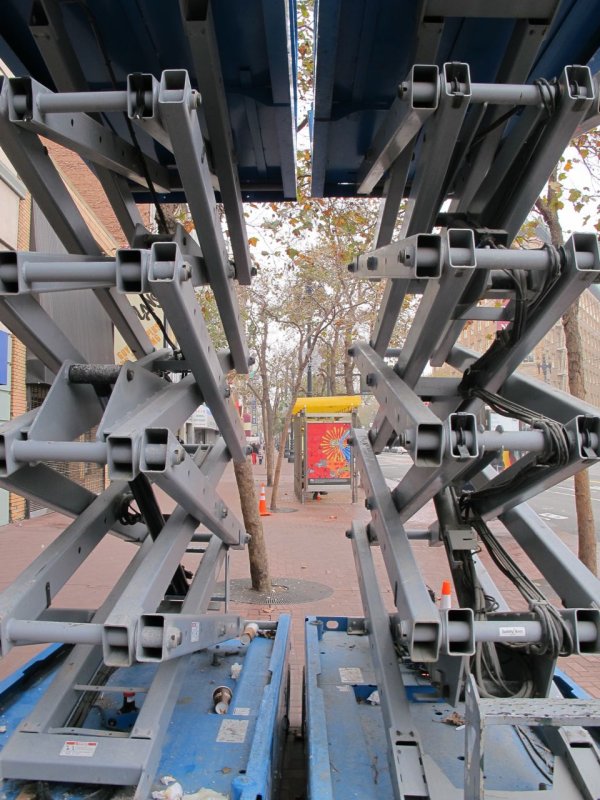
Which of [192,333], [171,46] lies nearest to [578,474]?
[192,333]

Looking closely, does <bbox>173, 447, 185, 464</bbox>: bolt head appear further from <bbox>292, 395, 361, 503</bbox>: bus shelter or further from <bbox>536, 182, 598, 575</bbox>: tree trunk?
<bbox>292, 395, 361, 503</bbox>: bus shelter

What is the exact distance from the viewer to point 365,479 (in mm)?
3680

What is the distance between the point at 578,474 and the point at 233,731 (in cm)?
659

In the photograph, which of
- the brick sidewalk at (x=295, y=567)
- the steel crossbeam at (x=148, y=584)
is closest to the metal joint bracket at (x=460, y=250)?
the steel crossbeam at (x=148, y=584)

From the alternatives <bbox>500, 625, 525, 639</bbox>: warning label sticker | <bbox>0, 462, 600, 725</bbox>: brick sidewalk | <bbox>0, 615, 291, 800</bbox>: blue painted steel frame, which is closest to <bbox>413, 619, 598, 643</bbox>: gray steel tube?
<bbox>500, 625, 525, 639</bbox>: warning label sticker

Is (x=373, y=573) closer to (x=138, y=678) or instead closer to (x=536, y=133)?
(x=138, y=678)

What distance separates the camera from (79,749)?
2480 millimetres

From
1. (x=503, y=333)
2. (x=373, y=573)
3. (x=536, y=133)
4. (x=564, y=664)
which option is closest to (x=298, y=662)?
(x=564, y=664)

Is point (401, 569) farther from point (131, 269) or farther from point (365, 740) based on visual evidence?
point (131, 269)

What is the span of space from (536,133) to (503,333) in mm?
879

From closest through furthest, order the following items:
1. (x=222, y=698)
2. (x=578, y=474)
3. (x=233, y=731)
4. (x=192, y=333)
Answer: (x=192, y=333) < (x=233, y=731) < (x=222, y=698) < (x=578, y=474)

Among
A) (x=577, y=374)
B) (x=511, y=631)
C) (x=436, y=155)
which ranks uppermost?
(x=436, y=155)

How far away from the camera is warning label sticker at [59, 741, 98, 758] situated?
2.46 metres

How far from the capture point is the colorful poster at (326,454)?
61.0 ft
